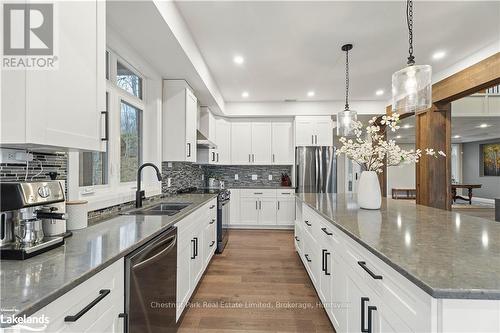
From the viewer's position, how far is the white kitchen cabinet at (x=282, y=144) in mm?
5723

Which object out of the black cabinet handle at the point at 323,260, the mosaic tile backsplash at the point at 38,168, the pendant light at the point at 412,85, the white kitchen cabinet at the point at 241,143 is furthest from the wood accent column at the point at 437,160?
the mosaic tile backsplash at the point at 38,168

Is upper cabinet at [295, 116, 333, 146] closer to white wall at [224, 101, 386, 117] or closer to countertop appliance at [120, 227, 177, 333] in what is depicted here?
white wall at [224, 101, 386, 117]

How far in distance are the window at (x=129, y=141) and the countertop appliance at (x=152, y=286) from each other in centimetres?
119

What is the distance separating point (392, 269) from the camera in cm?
106

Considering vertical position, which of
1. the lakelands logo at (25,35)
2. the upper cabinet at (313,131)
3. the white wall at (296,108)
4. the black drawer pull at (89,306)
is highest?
the white wall at (296,108)

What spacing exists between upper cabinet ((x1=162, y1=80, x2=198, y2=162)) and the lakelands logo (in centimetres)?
222

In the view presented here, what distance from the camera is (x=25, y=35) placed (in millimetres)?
1007

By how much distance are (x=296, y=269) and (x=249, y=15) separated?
2.88 meters

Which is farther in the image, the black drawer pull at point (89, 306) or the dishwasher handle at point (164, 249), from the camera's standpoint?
the dishwasher handle at point (164, 249)

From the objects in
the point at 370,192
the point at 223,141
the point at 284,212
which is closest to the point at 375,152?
the point at 370,192

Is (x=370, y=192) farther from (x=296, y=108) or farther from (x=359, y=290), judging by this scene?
(x=296, y=108)

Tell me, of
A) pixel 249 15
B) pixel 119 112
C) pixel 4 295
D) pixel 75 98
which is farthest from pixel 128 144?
pixel 4 295

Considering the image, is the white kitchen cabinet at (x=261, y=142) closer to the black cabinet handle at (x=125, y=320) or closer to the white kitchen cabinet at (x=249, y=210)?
the white kitchen cabinet at (x=249, y=210)

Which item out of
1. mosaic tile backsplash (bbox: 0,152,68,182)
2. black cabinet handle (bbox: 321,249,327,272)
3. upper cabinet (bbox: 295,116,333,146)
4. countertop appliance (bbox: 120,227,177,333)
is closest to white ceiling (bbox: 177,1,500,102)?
upper cabinet (bbox: 295,116,333,146)
